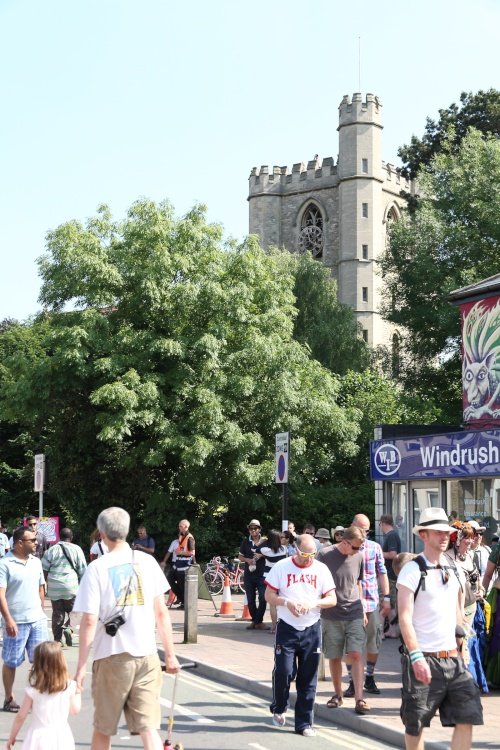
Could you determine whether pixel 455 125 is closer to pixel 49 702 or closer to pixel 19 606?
pixel 19 606

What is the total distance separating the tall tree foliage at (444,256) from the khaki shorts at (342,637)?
91.5 ft

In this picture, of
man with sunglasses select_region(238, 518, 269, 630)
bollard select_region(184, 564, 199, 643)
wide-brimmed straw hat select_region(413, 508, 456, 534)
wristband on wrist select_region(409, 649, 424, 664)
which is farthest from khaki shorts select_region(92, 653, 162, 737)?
man with sunglasses select_region(238, 518, 269, 630)

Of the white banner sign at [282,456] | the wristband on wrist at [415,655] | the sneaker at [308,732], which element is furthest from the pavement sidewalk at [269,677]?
the white banner sign at [282,456]

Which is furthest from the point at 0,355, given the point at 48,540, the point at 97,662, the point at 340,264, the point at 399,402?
the point at 97,662

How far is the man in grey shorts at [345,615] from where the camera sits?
10328 mm

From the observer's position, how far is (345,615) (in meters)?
10.4

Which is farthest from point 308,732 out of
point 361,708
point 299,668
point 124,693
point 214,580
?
point 214,580

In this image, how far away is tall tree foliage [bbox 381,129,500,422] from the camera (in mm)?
38688

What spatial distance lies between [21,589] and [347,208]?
7096 centimetres

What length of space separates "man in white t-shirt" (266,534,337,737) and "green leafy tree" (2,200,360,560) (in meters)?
19.7

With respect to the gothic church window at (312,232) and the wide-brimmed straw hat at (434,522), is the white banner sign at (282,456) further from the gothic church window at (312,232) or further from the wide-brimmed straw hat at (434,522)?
the gothic church window at (312,232)

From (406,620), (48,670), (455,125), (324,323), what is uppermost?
(455,125)

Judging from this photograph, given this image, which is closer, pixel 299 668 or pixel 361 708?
pixel 299 668

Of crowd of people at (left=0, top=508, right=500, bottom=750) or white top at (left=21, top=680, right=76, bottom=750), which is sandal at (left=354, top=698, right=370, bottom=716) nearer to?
crowd of people at (left=0, top=508, right=500, bottom=750)
